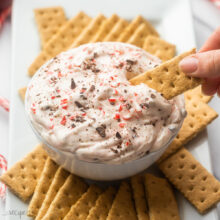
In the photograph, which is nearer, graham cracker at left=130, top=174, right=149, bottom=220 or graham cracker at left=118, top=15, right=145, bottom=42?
graham cracker at left=130, top=174, right=149, bottom=220

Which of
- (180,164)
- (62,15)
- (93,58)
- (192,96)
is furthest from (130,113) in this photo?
(62,15)

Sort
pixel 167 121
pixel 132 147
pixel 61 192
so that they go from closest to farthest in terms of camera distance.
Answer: pixel 132 147
pixel 167 121
pixel 61 192

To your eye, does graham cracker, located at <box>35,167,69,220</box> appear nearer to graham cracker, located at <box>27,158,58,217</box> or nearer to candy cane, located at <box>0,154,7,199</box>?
graham cracker, located at <box>27,158,58,217</box>

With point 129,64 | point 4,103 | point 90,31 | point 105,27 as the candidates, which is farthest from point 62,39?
point 129,64

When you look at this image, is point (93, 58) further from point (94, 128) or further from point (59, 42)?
point (59, 42)

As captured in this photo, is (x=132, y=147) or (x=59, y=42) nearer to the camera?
(x=132, y=147)

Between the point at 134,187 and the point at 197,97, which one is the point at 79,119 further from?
the point at 197,97

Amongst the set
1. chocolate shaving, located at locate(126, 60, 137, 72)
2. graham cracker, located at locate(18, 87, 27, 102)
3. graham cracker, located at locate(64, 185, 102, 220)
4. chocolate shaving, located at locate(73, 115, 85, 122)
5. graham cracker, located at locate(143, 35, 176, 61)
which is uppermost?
chocolate shaving, located at locate(126, 60, 137, 72)

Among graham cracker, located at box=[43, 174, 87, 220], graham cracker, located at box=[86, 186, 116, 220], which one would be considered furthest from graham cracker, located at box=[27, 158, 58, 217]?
graham cracker, located at box=[86, 186, 116, 220]
